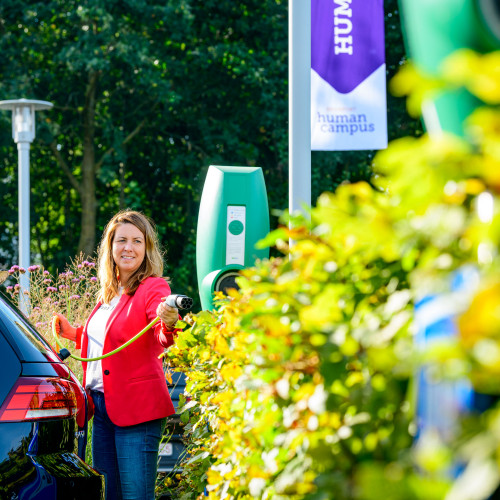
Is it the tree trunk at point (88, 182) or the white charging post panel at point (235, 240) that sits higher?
the tree trunk at point (88, 182)

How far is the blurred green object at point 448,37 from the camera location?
1.54 m

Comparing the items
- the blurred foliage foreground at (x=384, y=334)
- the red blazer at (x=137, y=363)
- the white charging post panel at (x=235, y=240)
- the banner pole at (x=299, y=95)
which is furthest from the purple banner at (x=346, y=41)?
the blurred foliage foreground at (x=384, y=334)

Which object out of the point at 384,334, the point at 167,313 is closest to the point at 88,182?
the point at 167,313

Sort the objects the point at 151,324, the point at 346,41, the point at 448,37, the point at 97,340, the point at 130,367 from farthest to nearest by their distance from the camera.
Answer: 1. the point at 346,41
2. the point at 97,340
3. the point at 130,367
4. the point at 151,324
5. the point at 448,37

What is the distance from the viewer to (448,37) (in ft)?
5.28

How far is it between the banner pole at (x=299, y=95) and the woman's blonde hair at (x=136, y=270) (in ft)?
2.62

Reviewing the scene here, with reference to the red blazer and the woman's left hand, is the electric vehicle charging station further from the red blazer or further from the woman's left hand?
the woman's left hand

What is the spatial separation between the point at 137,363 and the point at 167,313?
1.25 feet

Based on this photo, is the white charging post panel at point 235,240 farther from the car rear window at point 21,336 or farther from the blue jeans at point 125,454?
the car rear window at point 21,336

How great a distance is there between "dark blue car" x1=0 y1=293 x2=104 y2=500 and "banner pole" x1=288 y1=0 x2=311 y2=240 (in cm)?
175

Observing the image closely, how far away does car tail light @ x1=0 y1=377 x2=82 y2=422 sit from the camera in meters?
2.67

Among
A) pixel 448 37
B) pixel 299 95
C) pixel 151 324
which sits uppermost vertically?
pixel 299 95

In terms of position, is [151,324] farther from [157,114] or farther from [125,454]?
[157,114]

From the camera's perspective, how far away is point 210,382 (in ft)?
10.3
